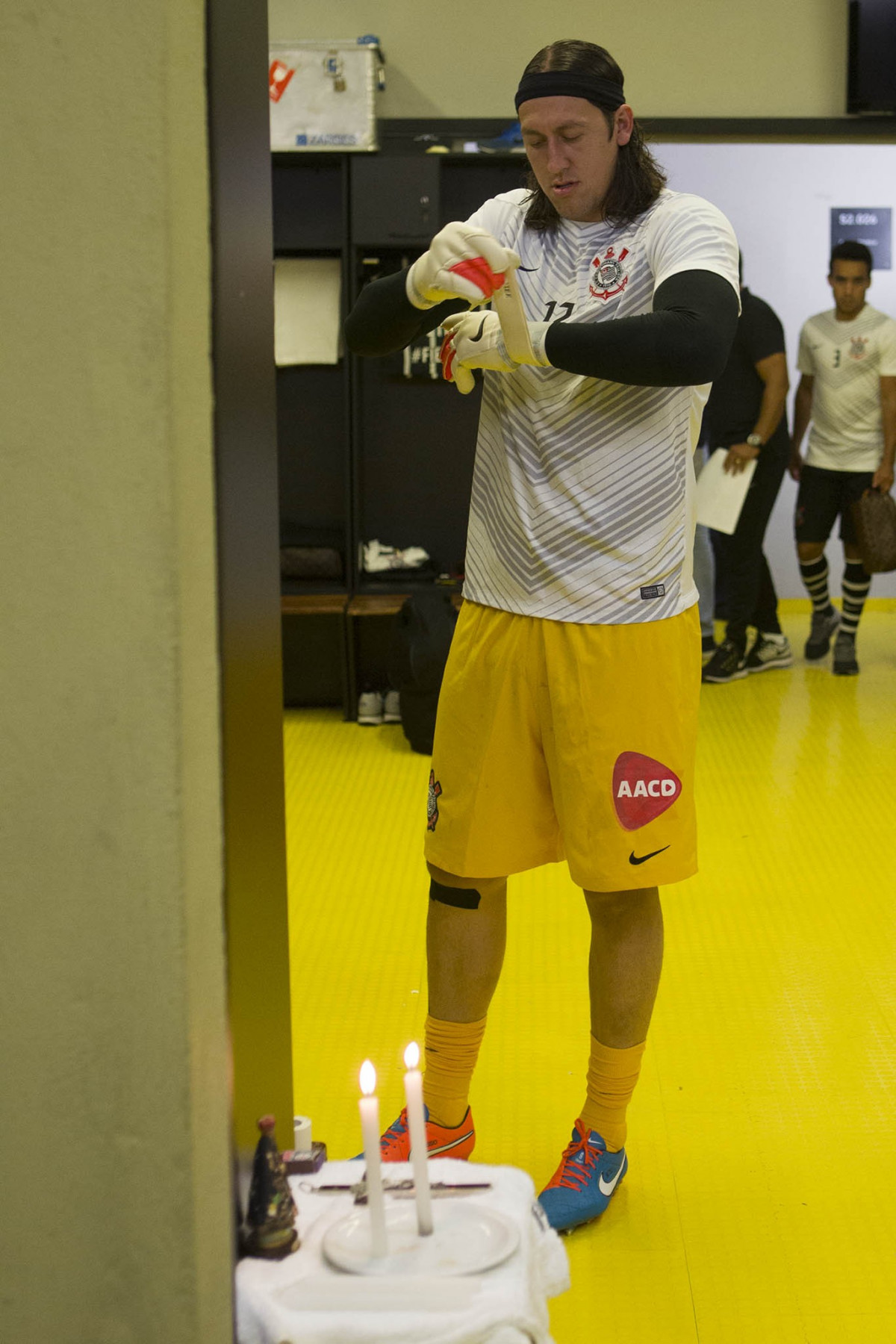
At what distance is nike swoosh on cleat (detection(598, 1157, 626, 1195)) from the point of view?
1.85 meters

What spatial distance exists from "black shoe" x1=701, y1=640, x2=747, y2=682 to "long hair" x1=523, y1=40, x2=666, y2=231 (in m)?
3.73

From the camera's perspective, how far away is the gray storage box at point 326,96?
4.63 m

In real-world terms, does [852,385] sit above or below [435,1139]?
above

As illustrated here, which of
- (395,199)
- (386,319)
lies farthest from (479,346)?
(395,199)

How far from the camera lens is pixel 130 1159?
96cm

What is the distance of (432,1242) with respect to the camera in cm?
110

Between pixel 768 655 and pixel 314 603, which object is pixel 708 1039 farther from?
pixel 768 655

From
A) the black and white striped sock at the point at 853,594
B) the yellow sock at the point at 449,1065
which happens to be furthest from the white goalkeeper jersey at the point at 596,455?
the black and white striped sock at the point at 853,594

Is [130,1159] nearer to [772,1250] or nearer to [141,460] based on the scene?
[141,460]

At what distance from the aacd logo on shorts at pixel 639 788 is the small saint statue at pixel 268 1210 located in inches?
30.1

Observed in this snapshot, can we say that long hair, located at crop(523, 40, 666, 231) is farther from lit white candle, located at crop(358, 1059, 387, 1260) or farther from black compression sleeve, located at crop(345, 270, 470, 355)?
lit white candle, located at crop(358, 1059, 387, 1260)

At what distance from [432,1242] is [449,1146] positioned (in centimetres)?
83

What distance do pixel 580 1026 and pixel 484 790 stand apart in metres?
0.84

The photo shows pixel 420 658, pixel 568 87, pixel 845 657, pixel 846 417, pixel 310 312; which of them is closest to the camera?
pixel 568 87
